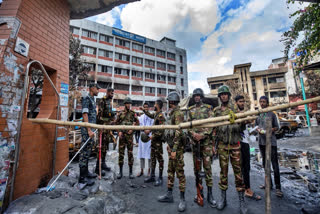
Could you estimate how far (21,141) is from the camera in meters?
2.29

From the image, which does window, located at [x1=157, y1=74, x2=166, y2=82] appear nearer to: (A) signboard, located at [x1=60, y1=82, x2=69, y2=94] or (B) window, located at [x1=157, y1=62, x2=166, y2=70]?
(B) window, located at [x1=157, y1=62, x2=166, y2=70]

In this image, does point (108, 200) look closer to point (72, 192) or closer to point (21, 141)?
point (72, 192)

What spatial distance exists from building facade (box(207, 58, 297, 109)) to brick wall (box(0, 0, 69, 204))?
3104 centimetres

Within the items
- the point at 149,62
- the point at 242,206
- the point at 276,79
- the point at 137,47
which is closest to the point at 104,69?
the point at 137,47

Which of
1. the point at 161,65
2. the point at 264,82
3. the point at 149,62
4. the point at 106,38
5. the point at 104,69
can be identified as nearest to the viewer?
the point at 104,69

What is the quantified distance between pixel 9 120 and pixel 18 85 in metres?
0.55

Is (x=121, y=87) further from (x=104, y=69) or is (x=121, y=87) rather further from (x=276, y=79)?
(x=276, y=79)

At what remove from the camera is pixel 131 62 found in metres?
30.4

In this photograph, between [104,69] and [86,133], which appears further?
[104,69]

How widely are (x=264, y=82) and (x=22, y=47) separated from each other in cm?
3857

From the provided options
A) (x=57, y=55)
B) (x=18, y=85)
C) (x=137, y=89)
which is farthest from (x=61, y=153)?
(x=137, y=89)

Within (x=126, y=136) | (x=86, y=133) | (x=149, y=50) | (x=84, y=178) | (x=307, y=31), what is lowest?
(x=84, y=178)

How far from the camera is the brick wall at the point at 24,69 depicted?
214 cm

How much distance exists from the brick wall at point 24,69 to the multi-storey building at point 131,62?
76.6 ft
